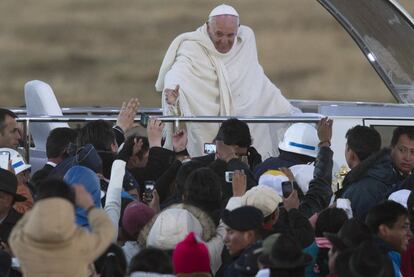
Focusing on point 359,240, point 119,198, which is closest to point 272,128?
point 119,198

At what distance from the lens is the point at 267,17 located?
19.8m

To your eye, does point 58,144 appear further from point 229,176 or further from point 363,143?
point 363,143

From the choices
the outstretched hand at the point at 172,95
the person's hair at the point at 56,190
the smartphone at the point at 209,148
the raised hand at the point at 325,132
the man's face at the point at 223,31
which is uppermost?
the man's face at the point at 223,31

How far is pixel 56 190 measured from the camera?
719 cm

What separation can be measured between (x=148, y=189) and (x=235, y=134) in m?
0.62

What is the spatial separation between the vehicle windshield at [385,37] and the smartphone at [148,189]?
316 cm

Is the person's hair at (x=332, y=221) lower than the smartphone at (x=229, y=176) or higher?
lower

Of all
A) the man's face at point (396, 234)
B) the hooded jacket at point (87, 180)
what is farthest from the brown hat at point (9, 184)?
the man's face at point (396, 234)

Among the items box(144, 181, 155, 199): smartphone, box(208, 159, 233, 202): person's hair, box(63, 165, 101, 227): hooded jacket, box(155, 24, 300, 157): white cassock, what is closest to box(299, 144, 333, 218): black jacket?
box(208, 159, 233, 202): person's hair

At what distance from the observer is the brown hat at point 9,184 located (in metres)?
8.52

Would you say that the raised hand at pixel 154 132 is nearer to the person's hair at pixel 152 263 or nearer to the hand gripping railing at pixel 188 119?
the hand gripping railing at pixel 188 119

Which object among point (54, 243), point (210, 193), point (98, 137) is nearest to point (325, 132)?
point (98, 137)

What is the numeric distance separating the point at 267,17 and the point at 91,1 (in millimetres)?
2592

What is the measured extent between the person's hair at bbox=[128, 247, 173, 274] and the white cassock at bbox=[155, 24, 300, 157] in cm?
420
